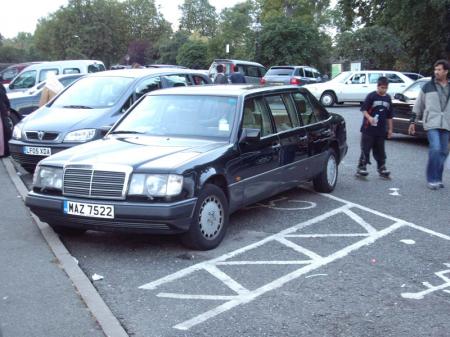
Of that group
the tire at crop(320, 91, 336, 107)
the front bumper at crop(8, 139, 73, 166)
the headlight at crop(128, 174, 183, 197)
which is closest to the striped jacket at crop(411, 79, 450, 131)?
the headlight at crop(128, 174, 183, 197)

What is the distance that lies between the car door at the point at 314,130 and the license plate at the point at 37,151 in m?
3.86

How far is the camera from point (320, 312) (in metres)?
4.42

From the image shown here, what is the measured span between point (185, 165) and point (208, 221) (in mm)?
654

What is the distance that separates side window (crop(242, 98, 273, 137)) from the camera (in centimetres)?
674

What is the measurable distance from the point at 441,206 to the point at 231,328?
479cm

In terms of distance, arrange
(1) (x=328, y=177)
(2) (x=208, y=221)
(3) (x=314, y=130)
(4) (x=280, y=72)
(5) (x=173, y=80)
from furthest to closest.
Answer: (4) (x=280, y=72) < (5) (x=173, y=80) < (1) (x=328, y=177) < (3) (x=314, y=130) < (2) (x=208, y=221)

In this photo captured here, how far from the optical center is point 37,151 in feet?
30.2

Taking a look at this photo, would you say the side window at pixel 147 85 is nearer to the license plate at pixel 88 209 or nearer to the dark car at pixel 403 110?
the license plate at pixel 88 209

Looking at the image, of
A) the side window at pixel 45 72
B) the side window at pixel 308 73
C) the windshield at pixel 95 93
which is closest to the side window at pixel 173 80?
the windshield at pixel 95 93

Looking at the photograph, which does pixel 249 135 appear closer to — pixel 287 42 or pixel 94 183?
pixel 94 183

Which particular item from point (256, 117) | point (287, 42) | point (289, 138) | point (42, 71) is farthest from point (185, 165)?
point (287, 42)

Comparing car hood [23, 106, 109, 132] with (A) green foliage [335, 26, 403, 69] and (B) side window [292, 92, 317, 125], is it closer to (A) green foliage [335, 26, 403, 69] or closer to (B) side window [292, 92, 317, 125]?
(B) side window [292, 92, 317, 125]

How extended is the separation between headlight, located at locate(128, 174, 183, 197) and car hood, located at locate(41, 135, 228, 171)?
0.09m

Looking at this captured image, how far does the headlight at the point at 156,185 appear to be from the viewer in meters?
5.47
